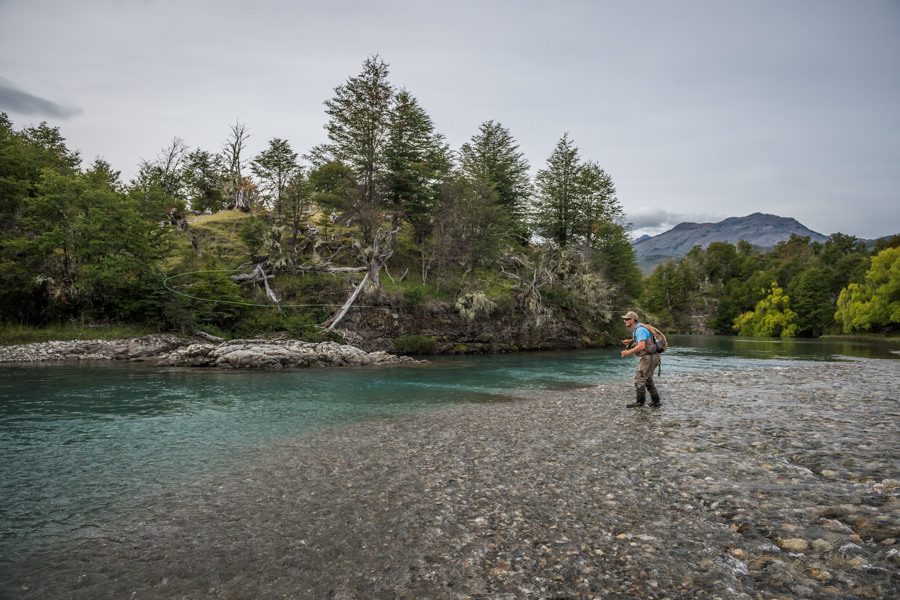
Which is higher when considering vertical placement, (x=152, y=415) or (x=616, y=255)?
(x=616, y=255)

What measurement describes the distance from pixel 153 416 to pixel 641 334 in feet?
44.8

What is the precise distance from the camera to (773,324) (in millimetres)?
90938

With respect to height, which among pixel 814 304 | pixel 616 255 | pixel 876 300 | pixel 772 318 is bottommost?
pixel 772 318

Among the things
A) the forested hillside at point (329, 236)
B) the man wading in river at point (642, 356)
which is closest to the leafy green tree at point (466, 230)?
the forested hillside at point (329, 236)

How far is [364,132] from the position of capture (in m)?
42.1

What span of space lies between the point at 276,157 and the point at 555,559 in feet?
146

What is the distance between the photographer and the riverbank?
423 centimetres

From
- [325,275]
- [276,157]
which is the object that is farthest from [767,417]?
[276,157]

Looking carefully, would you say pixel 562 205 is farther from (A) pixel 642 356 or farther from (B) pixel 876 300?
(B) pixel 876 300

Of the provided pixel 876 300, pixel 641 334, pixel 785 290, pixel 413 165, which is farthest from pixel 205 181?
pixel 785 290

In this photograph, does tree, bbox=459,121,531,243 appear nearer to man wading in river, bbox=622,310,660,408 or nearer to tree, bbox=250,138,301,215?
tree, bbox=250,138,301,215

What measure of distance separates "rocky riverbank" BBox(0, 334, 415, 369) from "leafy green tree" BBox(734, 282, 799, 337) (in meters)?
92.5

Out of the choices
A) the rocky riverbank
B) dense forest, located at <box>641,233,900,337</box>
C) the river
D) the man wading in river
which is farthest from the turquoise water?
dense forest, located at <box>641,233,900,337</box>

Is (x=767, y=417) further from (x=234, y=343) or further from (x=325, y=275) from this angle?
(x=325, y=275)
